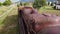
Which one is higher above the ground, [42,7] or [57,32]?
[57,32]

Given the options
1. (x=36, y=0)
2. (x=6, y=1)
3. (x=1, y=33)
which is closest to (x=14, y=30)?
(x=1, y=33)

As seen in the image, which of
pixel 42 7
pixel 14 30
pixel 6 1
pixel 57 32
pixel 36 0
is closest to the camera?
pixel 57 32

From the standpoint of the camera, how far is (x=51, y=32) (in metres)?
0.64

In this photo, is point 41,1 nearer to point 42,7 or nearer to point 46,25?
point 42,7

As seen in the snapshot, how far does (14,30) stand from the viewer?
223 inches

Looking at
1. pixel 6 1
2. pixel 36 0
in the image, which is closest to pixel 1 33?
pixel 36 0

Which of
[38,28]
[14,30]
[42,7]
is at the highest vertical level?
[38,28]

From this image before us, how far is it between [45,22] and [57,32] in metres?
0.15

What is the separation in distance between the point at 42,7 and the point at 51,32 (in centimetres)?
1391

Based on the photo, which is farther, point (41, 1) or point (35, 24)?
point (41, 1)

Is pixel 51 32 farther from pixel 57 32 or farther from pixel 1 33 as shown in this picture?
pixel 1 33

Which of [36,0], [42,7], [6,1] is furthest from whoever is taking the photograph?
[6,1]

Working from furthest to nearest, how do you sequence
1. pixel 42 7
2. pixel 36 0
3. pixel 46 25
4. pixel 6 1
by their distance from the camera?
pixel 6 1 → pixel 42 7 → pixel 36 0 → pixel 46 25

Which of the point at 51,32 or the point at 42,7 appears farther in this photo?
the point at 42,7
